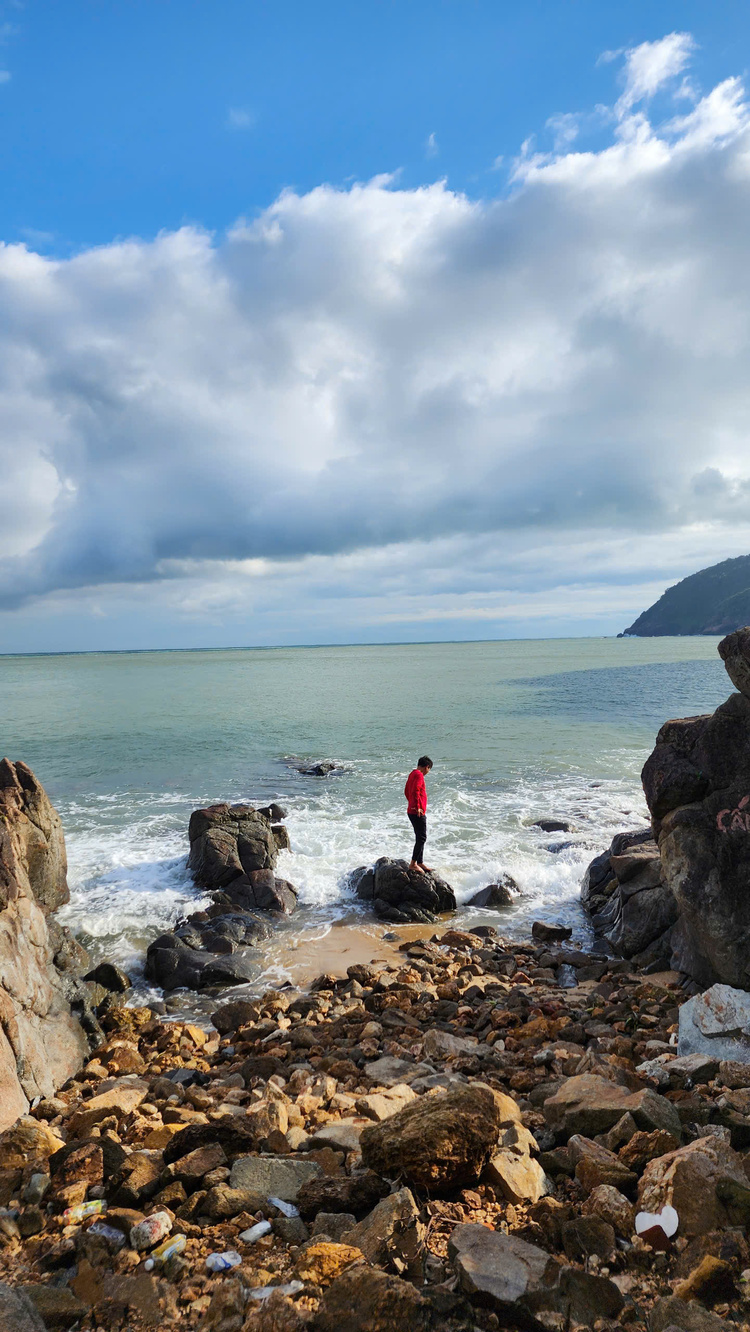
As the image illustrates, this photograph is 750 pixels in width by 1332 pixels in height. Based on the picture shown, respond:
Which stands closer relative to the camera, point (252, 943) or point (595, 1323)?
point (595, 1323)

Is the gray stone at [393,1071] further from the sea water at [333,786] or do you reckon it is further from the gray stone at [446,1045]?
the sea water at [333,786]

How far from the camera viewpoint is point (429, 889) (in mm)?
13641

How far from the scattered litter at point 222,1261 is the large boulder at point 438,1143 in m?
0.88

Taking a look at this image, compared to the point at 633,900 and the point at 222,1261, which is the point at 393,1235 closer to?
the point at 222,1261

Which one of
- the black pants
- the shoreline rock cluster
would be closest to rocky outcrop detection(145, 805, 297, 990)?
the black pants

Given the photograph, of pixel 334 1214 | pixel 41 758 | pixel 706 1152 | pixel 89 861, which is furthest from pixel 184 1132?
pixel 41 758

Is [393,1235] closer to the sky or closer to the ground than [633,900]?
closer to the sky

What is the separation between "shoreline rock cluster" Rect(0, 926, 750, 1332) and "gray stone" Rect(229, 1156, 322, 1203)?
0.04 feet

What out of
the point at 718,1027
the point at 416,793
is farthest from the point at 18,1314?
the point at 416,793

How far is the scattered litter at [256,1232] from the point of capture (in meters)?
3.48

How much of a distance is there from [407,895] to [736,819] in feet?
23.8

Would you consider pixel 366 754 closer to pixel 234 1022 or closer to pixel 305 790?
pixel 305 790

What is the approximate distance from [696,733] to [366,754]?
2211 centimetres

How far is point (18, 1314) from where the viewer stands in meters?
2.91
